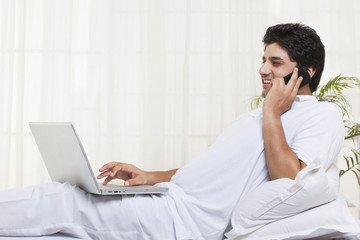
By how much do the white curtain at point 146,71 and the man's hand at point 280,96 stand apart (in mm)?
1876

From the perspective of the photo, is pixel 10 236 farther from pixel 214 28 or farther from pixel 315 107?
pixel 214 28

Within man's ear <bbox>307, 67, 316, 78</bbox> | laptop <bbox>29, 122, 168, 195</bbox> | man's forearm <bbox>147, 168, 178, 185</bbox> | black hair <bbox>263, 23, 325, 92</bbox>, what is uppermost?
black hair <bbox>263, 23, 325, 92</bbox>

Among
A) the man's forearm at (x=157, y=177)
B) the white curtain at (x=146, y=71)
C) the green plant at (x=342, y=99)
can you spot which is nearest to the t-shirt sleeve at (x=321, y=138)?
the man's forearm at (x=157, y=177)

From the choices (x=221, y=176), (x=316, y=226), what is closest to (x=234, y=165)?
(x=221, y=176)

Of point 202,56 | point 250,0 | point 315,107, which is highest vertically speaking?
point 250,0

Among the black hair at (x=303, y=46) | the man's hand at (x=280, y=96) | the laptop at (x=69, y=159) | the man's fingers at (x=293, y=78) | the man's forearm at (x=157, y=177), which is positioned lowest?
the man's forearm at (x=157, y=177)

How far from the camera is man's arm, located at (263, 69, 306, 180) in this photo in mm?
1622

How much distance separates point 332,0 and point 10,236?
3.25m

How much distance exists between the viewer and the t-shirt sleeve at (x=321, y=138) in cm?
166

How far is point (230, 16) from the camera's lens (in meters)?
3.78

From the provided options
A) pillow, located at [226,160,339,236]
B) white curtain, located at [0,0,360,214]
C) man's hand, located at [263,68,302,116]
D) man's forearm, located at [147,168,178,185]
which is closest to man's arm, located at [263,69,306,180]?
man's hand, located at [263,68,302,116]

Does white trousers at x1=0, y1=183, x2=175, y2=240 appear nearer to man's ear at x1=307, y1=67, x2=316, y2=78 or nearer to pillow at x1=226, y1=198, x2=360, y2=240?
pillow at x1=226, y1=198, x2=360, y2=240

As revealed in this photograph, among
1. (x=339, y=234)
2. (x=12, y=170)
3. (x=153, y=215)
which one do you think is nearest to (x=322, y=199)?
(x=339, y=234)

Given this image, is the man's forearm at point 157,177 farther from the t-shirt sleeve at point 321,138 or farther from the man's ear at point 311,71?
the man's ear at point 311,71
